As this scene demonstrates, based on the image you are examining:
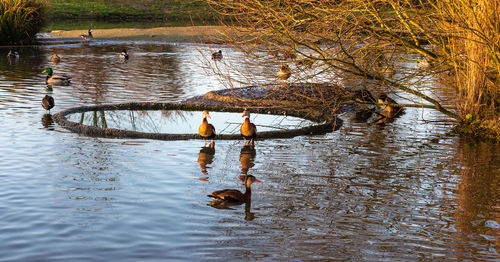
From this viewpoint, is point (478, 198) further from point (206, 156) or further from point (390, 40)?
point (206, 156)

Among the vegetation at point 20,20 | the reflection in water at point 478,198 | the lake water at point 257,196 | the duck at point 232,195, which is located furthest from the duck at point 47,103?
the vegetation at point 20,20

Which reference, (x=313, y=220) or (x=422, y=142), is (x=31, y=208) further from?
(x=422, y=142)

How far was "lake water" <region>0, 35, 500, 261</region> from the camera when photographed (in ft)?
23.0

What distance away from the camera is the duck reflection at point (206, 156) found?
1069 centimetres

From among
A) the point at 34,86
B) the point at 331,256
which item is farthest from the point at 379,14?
the point at 34,86

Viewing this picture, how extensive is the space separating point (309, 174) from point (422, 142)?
398cm

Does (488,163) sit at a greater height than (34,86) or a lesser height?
lesser

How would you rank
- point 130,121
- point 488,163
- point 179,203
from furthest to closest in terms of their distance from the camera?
point 130,121 → point 488,163 → point 179,203

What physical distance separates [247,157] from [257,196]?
8.51 ft

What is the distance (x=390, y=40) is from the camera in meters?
12.7

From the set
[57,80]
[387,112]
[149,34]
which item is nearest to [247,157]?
[387,112]

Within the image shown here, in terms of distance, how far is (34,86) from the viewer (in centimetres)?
2062

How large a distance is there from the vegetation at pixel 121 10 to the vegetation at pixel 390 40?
45.8m

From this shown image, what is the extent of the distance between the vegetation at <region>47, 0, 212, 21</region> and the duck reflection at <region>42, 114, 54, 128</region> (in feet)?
143
